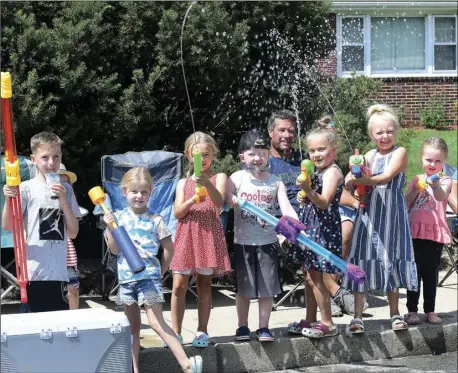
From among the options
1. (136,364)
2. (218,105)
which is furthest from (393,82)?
(136,364)

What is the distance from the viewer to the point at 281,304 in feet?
23.9

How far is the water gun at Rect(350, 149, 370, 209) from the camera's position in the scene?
583cm

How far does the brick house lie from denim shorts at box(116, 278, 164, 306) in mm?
10776

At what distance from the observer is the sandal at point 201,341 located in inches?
221

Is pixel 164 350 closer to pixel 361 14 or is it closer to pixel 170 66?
pixel 170 66

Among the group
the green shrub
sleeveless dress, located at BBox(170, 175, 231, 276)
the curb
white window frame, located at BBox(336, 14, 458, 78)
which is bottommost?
the curb

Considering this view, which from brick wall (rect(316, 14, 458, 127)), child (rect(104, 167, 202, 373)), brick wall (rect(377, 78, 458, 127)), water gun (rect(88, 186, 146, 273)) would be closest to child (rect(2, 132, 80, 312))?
child (rect(104, 167, 202, 373))

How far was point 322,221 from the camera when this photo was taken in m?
5.91

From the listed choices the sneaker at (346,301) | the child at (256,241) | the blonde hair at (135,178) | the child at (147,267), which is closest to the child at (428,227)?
the sneaker at (346,301)

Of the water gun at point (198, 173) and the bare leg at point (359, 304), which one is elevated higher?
the water gun at point (198, 173)

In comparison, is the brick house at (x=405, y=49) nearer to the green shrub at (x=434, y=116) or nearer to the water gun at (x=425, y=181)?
the green shrub at (x=434, y=116)

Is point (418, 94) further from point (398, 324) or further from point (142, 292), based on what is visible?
point (142, 292)

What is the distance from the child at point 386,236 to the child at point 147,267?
1.46 m

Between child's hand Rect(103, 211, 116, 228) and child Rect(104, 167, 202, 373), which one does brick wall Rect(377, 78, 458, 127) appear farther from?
child's hand Rect(103, 211, 116, 228)
